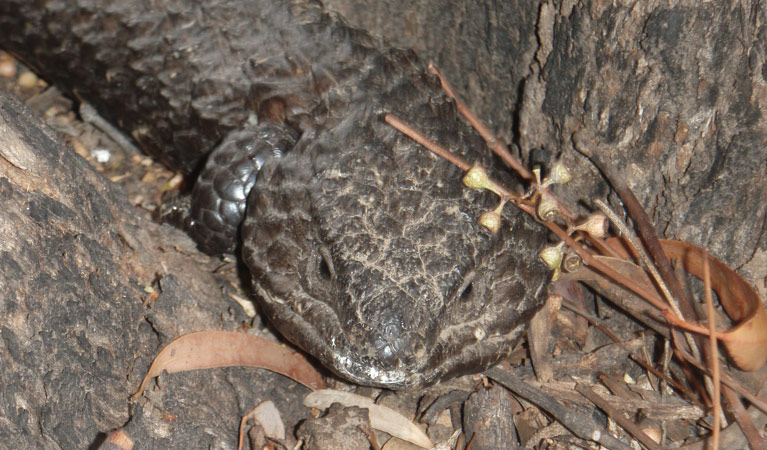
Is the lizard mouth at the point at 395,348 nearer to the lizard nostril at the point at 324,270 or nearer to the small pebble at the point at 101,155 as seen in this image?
the lizard nostril at the point at 324,270

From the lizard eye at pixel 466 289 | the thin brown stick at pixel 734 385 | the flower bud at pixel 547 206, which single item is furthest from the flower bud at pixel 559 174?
the thin brown stick at pixel 734 385

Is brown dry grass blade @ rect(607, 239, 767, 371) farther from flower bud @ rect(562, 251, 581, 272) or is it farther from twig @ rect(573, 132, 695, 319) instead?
flower bud @ rect(562, 251, 581, 272)

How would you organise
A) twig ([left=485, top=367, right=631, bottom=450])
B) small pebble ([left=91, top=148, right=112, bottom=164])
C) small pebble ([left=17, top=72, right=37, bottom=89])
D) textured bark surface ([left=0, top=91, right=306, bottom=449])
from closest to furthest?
textured bark surface ([left=0, top=91, right=306, bottom=449])
twig ([left=485, top=367, right=631, bottom=450])
small pebble ([left=91, top=148, right=112, bottom=164])
small pebble ([left=17, top=72, right=37, bottom=89])

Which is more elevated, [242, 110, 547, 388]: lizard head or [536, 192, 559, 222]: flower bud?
[536, 192, 559, 222]: flower bud

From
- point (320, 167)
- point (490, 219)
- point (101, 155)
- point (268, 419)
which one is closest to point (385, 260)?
point (490, 219)

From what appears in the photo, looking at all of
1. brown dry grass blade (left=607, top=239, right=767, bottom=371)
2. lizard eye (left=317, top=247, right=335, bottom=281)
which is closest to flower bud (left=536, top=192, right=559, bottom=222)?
brown dry grass blade (left=607, top=239, right=767, bottom=371)
